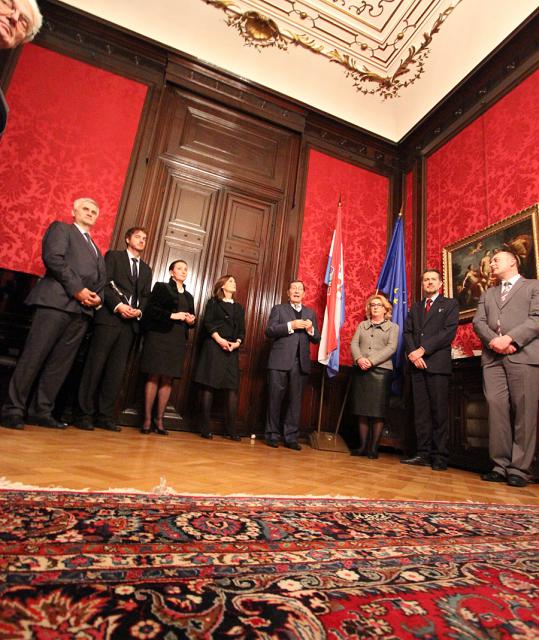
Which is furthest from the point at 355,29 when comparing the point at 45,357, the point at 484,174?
the point at 45,357

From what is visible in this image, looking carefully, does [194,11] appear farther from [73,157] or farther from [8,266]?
[8,266]

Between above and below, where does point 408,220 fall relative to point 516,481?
above

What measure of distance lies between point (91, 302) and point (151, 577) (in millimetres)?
2477

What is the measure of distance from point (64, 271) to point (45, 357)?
601 millimetres

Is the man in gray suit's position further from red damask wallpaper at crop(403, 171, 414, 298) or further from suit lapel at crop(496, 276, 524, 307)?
red damask wallpaper at crop(403, 171, 414, 298)

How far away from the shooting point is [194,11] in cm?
459

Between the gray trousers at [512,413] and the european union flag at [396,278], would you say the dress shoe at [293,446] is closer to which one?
the gray trousers at [512,413]

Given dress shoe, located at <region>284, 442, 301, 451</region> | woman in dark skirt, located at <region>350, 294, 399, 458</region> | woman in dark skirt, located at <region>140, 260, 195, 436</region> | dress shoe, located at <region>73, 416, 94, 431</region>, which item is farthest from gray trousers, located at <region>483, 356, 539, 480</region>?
dress shoe, located at <region>73, 416, 94, 431</region>

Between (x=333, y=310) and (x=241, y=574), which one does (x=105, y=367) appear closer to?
(x=333, y=310)

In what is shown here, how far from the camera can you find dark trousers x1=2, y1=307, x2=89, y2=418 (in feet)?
8.27

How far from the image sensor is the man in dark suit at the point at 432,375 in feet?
10.9

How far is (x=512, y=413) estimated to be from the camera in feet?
9.45

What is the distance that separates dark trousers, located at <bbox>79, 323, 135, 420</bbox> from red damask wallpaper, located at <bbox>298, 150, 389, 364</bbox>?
7.63 feet

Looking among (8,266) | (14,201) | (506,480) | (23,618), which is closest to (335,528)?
(23,618)
